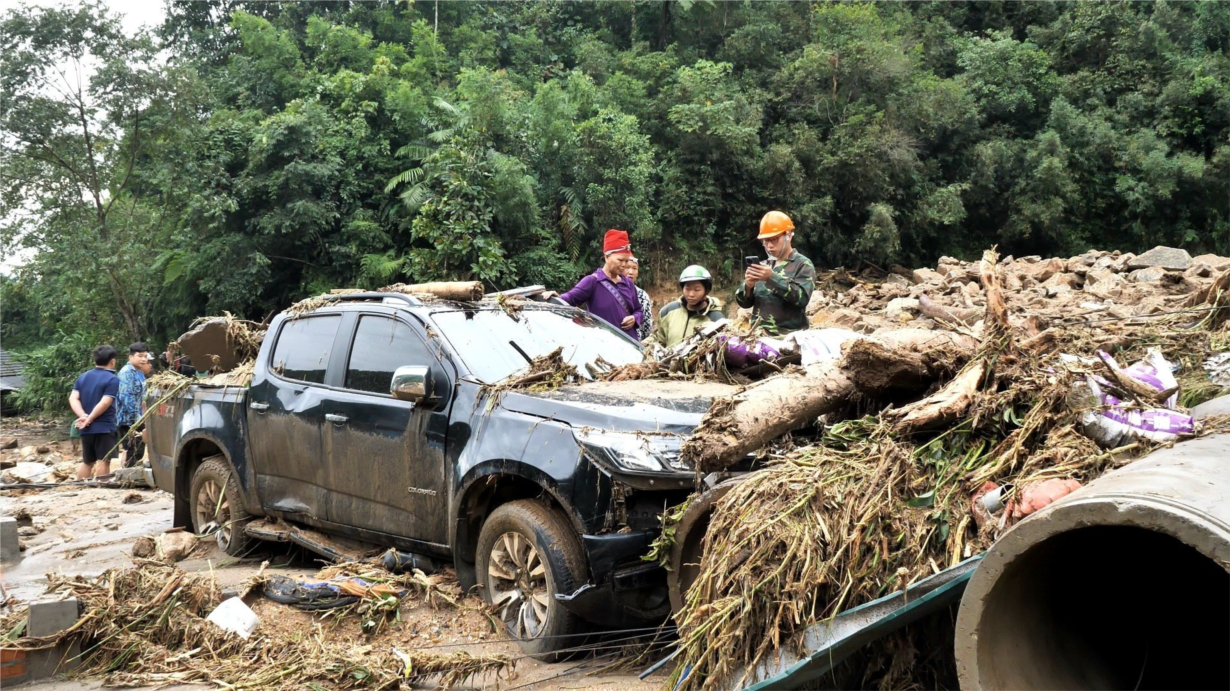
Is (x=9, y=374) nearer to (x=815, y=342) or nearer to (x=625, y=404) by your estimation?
(x=625, y=404)

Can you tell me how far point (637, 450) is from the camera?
4.60 m

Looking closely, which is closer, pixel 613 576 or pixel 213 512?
pixel 613 576

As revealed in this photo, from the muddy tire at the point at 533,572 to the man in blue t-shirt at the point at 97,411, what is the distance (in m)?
8.46

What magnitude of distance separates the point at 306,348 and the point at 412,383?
1.70 m

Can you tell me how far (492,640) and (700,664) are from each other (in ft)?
6.17

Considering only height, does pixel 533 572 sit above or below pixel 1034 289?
below

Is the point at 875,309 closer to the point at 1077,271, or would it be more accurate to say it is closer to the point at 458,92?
the point at 1077,271

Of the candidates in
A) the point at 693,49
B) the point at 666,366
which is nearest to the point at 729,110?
A: the point at 693,49

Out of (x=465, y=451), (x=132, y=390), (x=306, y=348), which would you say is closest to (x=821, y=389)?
(x=465, y=451)

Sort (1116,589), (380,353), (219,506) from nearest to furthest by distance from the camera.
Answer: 1. (1116,589)
2. (380,353)
3. (219,506)

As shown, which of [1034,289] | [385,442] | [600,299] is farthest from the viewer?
[1034,289]

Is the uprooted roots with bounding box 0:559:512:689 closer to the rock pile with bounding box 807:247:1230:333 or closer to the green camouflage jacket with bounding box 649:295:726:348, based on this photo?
the green camouflage jacket with bounding box 649:295:726:348

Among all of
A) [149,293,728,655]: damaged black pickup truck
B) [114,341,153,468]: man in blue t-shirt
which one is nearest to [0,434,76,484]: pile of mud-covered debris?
[114,341,153,468]: man in blue t-shirt

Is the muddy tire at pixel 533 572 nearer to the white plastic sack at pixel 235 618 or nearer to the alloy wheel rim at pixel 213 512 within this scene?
the white plastic sack at pixel 235 618
